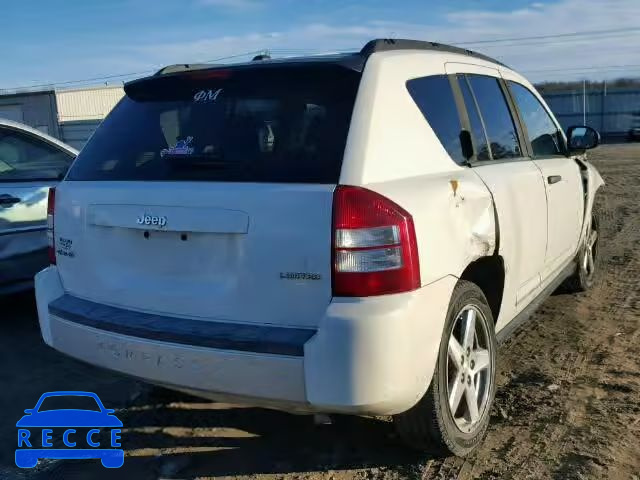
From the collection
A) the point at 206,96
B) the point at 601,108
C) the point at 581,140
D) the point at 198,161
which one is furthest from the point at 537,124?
the point at 601,108

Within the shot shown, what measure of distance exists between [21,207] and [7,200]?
0.40ft

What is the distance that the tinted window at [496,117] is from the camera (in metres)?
3.89

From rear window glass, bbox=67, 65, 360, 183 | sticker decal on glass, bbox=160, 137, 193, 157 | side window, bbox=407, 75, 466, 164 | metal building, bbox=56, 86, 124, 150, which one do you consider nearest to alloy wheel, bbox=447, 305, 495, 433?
side window, bbox=407, 75, 466, 164

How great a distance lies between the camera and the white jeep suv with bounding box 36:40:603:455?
2.52 metres

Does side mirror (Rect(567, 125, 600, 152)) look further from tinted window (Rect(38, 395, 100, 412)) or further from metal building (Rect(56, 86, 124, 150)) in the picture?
metal building (Rect(56, 86, 124, 150))

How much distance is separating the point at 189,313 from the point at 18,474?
1315 millimetres

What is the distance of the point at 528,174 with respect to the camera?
13.2 feet

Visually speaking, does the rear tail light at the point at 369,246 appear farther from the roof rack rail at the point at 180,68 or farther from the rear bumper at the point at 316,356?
the roof rack rail at the point at 180,68

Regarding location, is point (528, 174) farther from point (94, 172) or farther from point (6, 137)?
point (6, 137)

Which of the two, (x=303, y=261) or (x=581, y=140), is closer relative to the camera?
(x=303, y=261)

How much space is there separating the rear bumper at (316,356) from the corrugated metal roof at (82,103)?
37623 millimetres

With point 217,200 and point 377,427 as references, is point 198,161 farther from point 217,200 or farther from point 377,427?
point 377,427

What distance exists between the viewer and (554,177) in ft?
14.8

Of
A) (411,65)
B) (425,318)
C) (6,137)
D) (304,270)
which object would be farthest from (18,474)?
(6,137)
